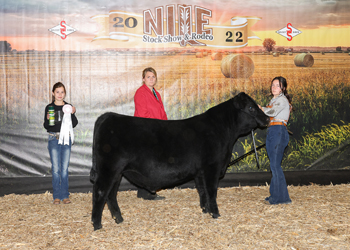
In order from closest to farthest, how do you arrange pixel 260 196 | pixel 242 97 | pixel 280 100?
pixel 242 97, pixel 280 100, pixel 260 196

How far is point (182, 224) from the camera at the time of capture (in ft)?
12.3

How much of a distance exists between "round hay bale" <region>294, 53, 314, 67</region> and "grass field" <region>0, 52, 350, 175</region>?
9 cm

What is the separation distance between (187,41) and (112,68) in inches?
57.9

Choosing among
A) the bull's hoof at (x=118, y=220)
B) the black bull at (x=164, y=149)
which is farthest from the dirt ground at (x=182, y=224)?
the black bull at (x=164, y=149)

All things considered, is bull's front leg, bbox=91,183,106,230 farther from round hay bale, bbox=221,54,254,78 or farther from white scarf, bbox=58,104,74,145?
round hay bale, bbox=221,54,254,78

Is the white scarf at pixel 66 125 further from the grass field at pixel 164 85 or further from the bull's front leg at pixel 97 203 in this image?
the bull's front leg at pixel 97 203

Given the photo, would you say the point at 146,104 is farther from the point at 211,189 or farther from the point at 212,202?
the point at 212,202

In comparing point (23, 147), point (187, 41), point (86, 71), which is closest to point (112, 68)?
point (86, 71)

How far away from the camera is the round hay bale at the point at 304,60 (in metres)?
5.83

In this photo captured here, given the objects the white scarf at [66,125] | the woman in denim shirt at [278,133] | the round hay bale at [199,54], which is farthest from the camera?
the round hay bale at [199,54]

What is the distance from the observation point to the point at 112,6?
5.43 m

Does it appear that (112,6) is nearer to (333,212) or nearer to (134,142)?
(134,142)

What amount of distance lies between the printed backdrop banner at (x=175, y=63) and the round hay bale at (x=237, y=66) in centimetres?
2

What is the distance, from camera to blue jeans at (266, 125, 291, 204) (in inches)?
175
